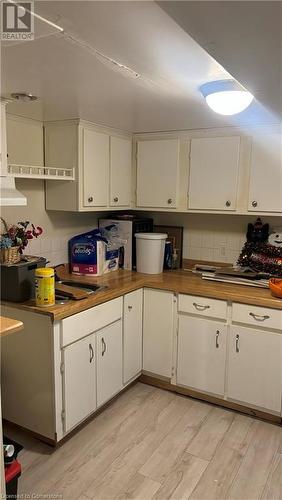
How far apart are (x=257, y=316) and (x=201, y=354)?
524mm

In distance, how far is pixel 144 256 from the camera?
302 centimetres

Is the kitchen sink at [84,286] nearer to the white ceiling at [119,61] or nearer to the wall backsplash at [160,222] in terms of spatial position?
the wall backsplash at [160,222]

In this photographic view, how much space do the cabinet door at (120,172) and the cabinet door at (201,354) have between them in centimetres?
111

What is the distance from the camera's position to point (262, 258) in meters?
2.78

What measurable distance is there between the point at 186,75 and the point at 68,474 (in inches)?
83.5

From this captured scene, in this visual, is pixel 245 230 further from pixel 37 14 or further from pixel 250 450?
pixel 37 14

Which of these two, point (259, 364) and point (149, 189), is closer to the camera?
point (259, 364)

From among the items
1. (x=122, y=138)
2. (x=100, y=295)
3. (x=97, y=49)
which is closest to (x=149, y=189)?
(x=122, y=138)

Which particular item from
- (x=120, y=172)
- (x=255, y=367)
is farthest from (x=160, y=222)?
(x=255, y=367)

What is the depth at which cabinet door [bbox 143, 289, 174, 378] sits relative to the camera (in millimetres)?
2717

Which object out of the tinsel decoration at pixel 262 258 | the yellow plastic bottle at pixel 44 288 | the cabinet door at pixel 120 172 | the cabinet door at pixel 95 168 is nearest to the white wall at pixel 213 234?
the tinsel decoration at pixel 262 258

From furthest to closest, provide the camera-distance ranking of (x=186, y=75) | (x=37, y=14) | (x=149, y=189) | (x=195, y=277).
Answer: (x=149, y=189) → (x=195, y=277) → (x=186, y=75) → (x=37, y=14)

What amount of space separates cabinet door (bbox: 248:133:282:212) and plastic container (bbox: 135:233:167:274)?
0.81 m

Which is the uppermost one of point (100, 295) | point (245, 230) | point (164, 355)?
point (245, 230)
